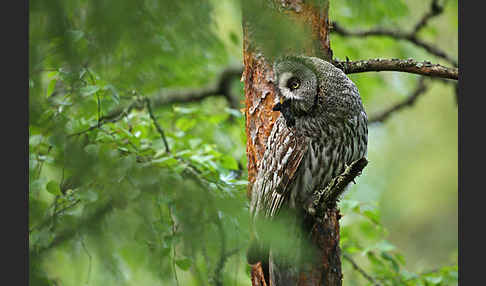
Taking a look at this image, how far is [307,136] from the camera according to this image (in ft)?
8.14

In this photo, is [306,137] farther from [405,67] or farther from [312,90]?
[405,67]

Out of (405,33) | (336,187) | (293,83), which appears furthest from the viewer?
(405,33)

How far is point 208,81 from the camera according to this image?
524 cm

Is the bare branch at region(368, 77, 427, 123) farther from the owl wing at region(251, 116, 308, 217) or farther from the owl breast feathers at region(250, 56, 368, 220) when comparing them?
the owl wing at region(251, 116, 308, 217)

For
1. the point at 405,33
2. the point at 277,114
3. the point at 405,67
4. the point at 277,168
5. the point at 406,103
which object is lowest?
the point at 277,168

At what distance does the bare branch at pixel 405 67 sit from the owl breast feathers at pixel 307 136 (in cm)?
9

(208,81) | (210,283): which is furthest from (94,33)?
(208,81)

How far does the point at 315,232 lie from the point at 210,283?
53cm

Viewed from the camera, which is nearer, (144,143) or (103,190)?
(103,190)

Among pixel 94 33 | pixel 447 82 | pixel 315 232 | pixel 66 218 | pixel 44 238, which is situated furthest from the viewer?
pixel 447 82

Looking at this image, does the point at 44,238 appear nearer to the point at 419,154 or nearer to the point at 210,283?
the point at 210,283

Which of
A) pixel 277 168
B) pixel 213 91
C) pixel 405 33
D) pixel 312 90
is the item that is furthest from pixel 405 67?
pixel 213 91

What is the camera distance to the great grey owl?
2363 millimetres

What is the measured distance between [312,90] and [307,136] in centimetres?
24
